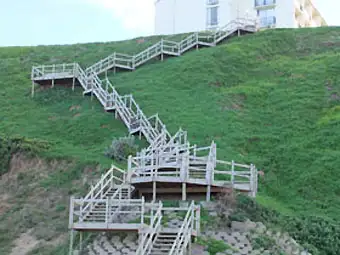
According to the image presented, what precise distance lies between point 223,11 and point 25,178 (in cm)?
4378

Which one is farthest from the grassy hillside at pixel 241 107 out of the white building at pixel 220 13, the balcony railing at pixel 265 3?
the balcony railing at pixel 265 3

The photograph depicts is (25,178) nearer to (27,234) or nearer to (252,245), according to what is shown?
(27,234)

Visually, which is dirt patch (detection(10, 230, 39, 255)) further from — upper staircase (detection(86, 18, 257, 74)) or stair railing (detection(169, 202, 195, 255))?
upper staircase (detection(86, 18, 257, 74))

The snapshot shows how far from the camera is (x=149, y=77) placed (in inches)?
1934

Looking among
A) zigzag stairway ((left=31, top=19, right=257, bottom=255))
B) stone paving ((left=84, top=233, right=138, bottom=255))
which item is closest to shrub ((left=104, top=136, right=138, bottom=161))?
zigzag stairway ((left=31, top=19, right=257, bottom=255))

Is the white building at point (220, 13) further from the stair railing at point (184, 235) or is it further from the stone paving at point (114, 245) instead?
the stair railing at point (184, 235)

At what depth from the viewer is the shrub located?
33562 millimetres

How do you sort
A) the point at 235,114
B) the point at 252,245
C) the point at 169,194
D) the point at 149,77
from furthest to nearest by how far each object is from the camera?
1. the point at 149,77
2. the point at 235,114
3. the point at 169,194
4. the point at 252,245

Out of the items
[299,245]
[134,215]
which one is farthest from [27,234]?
[299,245]

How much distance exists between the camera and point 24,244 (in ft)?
87.7

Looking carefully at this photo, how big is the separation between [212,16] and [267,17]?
583 cm

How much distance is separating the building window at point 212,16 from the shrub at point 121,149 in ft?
133

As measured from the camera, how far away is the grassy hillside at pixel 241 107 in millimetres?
32938

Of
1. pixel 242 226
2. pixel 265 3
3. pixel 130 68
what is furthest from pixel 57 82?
pixel 265 3
